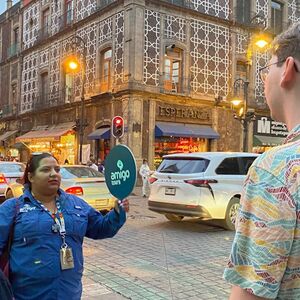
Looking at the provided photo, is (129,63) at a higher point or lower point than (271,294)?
higher

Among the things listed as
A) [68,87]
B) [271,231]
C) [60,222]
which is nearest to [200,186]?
[60,222]

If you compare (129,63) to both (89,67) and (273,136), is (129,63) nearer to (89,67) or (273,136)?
(89,67)

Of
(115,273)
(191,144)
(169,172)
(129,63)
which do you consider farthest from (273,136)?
(115,273)

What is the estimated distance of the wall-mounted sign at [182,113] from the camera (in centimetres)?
2508

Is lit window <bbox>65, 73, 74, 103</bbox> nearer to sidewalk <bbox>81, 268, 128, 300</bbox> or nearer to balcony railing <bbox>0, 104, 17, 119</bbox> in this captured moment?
balcony railing <bbox>0, 104, 17, 119</bbox>

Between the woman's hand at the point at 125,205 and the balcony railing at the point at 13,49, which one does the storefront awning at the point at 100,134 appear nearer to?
the balcony railing at the point at 13,49

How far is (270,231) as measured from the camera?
128cm

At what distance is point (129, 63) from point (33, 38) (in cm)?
1462

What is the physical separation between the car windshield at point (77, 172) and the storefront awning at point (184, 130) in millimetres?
12217

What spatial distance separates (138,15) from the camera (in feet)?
79.8

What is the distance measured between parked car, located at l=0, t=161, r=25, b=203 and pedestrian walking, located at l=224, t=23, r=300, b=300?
46.3ft

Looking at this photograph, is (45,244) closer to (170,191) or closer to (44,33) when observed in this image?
(170,191)

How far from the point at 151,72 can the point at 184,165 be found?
49.4 ft

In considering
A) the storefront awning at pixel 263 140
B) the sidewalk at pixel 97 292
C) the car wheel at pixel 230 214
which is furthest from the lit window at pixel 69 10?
the sidewalk at pixel 97 292
